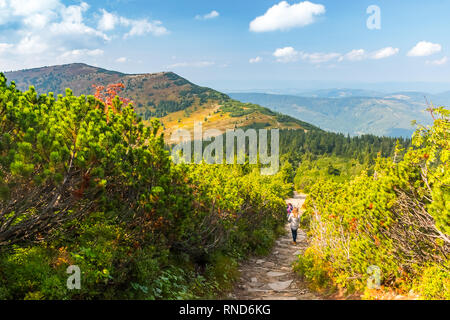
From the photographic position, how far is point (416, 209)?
6.21 meters

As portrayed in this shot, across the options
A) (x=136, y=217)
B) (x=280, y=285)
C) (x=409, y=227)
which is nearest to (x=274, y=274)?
(x=280, y=285)

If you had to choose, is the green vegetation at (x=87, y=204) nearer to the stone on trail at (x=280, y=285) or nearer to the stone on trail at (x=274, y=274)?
the stone on trail at (x=280, y=285)

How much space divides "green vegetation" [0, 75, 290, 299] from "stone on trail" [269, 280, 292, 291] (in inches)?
81.3

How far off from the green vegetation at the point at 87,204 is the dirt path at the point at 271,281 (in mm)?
1309

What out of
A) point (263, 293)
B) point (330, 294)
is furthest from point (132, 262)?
point (330, 294)

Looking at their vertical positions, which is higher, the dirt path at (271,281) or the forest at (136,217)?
the forest at (136,217)

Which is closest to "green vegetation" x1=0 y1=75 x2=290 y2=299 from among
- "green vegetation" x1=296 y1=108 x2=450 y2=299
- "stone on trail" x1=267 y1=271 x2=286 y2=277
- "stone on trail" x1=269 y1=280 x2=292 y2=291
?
"stone on trail" x1=269 y1=280 x2=292 y2=291

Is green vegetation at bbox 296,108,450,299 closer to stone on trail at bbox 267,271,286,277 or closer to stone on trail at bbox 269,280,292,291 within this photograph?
stone on trail at bbox 269,280,292,291

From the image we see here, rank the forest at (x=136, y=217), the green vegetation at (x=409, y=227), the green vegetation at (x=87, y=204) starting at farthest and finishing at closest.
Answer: the green vegetation at (x=409, y=227) < the forest at (x=136, y=217) < the green vegetation at (x=87, y=204)

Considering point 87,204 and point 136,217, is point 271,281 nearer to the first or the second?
point 136,217

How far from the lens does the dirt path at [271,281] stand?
8.42m

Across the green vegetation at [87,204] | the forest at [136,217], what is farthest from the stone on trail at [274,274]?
the green vegetation at [87,204]
